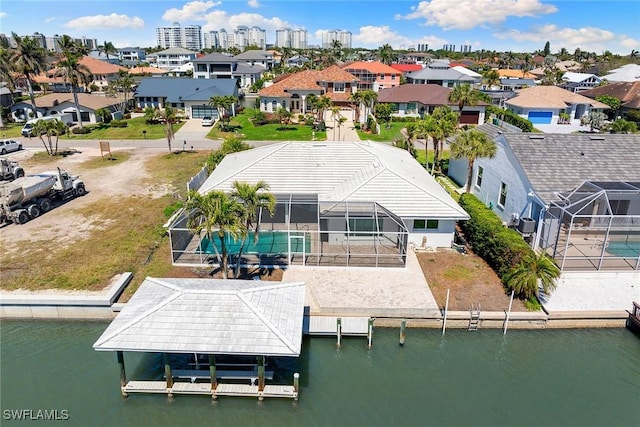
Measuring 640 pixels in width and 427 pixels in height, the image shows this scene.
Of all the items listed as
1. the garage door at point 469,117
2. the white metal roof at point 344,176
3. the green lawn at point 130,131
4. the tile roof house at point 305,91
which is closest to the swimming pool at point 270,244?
the white metal roof at point 344,176

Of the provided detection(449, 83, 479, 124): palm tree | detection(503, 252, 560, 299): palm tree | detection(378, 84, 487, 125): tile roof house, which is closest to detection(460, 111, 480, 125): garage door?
detection(378, 84, 487, 125): tile roof house

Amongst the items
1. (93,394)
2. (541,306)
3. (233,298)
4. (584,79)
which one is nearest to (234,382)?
(233,298)

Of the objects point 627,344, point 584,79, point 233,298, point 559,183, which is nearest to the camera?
point 233,298

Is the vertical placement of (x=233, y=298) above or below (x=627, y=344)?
above

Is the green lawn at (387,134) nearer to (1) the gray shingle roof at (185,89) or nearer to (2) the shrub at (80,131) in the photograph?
(1) the gray shingle roof at (185,89)

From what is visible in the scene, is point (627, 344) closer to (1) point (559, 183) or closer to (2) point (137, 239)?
(1) point (559, 183)

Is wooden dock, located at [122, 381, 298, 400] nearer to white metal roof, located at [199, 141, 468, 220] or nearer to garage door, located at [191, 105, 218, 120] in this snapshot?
white metal roof, located at [199, 141, 468, 220]

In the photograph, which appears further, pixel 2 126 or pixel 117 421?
pixel 2 126

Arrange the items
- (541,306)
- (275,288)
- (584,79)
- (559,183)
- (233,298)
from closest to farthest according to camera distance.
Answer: (233,298) < (275,288) < (541,306) < (559,183) < (584,79)
